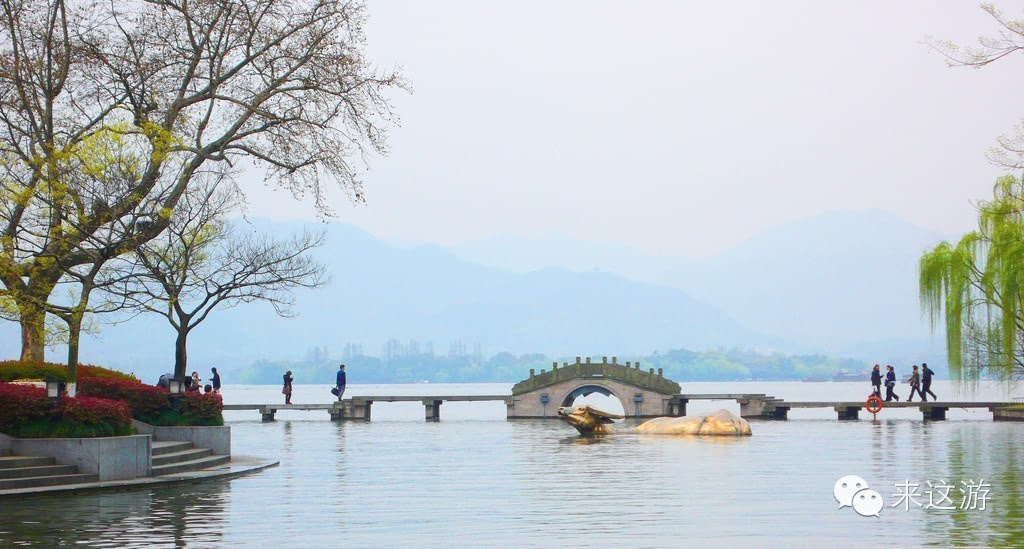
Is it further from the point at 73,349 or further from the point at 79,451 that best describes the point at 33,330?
the point at 79,451

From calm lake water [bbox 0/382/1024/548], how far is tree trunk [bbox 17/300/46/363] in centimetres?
665

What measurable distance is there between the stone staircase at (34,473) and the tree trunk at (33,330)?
8.02 metres

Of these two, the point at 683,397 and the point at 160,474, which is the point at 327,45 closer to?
the point at 160,474

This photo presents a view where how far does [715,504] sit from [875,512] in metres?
2.76

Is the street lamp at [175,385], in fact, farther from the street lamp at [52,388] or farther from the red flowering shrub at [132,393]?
the street lamp at [52,388]

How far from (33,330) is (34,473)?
34.8ft

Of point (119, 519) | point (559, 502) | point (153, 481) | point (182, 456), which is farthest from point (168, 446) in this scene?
point (559, 502)

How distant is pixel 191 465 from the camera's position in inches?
1106

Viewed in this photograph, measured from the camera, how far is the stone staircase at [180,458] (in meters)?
26.9

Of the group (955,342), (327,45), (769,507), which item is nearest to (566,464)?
(769,507)

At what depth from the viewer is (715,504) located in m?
20.6

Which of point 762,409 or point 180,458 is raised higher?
point 762,409

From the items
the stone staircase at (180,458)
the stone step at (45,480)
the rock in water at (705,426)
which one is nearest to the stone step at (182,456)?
the stone staircase at (180,458)

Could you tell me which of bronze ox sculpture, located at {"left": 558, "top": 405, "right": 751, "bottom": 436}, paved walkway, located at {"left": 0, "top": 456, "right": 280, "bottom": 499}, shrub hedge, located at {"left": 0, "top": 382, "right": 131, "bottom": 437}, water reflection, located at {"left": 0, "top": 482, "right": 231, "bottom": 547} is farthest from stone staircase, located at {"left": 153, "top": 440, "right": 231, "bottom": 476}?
bronze ox sculpture, located at {"left": 558, "top": 405, "right": 751, "bottom": 436}
